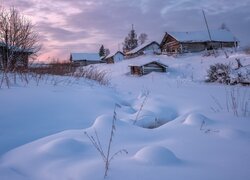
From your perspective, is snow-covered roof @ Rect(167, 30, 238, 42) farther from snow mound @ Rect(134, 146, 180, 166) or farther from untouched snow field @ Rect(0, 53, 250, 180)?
snow mound @ Rect(134, 146, 180, 166)

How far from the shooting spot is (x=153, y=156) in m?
2.10

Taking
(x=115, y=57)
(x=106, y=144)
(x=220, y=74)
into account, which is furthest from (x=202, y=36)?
(x=106, y=144)

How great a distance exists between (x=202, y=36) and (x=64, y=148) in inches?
1567

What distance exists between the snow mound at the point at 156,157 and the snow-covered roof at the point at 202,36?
3767cm

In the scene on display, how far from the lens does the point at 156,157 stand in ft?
6.89

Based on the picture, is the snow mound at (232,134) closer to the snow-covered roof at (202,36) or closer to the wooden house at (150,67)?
the wooden house at (150,67)

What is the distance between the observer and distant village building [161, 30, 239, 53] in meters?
38.8

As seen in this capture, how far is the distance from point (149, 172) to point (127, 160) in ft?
0.89

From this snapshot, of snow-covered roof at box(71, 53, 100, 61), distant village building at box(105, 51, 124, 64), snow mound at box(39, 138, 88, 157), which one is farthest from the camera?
snow-covered roof at box(71, 53, 100, 61)

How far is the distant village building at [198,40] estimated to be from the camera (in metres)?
38.8

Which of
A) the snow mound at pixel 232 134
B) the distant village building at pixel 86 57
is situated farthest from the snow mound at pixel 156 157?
the distant village building at pixel 86 57

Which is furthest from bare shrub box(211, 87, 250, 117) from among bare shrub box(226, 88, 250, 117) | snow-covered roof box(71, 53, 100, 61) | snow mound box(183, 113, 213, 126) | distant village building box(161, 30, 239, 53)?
snow-covered roof box(71, 53, 100, 61)

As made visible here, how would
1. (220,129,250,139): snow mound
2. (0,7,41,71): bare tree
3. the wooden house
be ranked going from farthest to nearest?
the wooden house
(0,7,41,71): bare tree
(220,129,250,139): snow mound

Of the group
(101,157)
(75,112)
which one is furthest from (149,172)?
(75,112)
